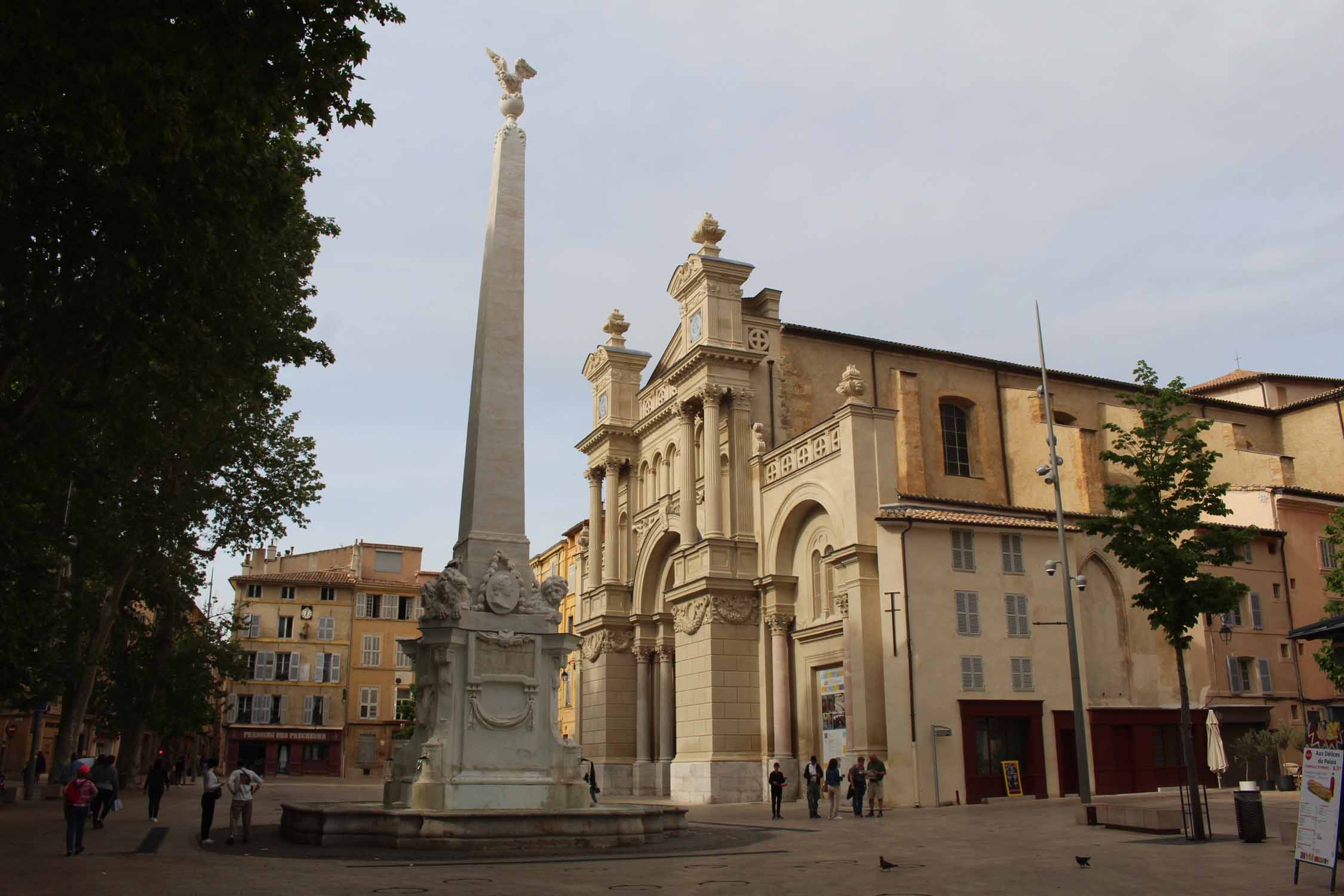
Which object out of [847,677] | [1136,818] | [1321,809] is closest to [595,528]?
[847,677]

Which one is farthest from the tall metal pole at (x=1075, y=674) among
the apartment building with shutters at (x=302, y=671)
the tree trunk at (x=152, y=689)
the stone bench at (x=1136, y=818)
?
the apartment building with shutters at (x=302, y=671)

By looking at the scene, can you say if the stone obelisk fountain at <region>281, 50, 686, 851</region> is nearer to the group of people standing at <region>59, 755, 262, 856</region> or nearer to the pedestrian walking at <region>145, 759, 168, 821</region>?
the group of people standing at <region>59, 755, 262, 856</region>

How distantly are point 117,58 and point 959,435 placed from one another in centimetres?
3270

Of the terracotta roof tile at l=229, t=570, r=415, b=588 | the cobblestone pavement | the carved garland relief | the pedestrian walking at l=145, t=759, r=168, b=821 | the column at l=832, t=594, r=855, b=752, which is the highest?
the terracotta roof tile at l=229, t=570, r=415, b=588

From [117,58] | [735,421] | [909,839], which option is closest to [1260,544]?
[735,421]

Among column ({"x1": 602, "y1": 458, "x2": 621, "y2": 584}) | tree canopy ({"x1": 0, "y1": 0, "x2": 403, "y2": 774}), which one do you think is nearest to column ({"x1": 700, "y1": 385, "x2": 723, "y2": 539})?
column ({"x1": 602, "y1": 458, "x2": 621, "y2": 584})

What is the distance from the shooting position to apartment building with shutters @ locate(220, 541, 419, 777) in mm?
70938

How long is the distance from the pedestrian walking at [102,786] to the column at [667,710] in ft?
65.9

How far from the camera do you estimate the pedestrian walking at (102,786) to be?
70.3 feet

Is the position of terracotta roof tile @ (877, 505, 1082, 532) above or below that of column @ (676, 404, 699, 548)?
below

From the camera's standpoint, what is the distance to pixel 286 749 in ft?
234

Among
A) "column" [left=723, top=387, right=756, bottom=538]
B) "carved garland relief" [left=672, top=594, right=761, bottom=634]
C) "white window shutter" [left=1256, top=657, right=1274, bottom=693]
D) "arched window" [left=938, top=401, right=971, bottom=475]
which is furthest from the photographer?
"arched window" [left=938, top=401, right=971, bottom=475]

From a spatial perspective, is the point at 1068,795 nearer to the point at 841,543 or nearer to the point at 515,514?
the point at 841,543

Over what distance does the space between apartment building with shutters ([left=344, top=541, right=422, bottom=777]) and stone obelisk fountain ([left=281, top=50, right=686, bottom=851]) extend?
53.6m
